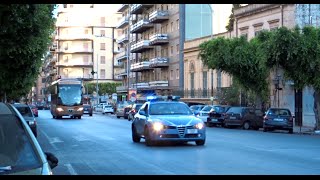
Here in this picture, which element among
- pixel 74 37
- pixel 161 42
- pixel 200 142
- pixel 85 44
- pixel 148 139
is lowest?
pixel 200 142

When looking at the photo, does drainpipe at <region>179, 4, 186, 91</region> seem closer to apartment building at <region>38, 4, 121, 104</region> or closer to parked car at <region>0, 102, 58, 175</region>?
parked car at <region>0, 102, 58, 175</region>

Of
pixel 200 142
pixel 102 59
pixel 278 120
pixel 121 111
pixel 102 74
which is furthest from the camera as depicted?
pixel 102 59

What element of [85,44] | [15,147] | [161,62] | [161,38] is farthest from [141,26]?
[15,147]

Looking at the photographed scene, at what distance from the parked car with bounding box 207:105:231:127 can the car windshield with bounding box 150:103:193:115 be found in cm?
1871

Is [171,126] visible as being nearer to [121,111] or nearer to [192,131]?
[192,131]

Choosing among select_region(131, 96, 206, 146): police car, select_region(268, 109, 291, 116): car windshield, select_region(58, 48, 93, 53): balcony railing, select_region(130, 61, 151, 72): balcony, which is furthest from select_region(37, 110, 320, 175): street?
select_region(58, 48, 93, 53): balcony railing

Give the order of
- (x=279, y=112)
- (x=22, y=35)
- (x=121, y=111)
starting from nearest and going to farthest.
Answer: (x=22, y=35) → (x=279, y=112) → (x=121, y=111)

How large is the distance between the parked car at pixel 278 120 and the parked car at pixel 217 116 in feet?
19.2

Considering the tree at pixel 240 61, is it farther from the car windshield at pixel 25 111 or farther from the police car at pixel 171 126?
the police car at pixel 171 126

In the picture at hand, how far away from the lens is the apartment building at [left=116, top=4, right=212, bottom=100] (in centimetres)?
6975

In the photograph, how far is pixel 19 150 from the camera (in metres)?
6.13

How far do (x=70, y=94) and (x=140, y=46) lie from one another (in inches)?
1254

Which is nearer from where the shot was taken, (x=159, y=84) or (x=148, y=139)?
(x=148, y=139)

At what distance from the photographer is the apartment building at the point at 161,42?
69.8m
